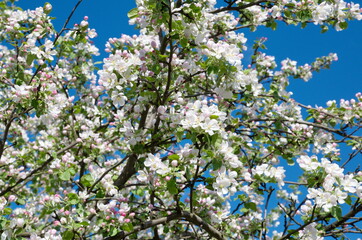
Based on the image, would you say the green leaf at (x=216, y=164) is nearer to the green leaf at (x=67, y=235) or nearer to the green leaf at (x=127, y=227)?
the green leaf at (x=127, y=227)

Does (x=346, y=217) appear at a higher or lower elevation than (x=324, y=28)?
lower

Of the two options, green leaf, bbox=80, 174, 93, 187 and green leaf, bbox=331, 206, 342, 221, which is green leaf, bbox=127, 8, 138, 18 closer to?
green leaf, bbox=80, 174, 93, 187

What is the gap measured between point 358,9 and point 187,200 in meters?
3.04

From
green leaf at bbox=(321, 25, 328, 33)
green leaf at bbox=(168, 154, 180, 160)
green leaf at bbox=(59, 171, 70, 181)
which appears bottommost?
green leaf at bbox=(168, 154, 180, 160)

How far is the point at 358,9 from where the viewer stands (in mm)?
4898

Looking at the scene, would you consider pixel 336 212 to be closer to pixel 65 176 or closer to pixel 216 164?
pixel 216 164

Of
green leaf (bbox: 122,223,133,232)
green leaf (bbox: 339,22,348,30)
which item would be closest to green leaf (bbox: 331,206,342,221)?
green leaf (bbox: 122,223,133,232)

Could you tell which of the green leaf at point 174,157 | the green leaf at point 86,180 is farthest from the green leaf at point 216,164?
the green leaf at point 86,180

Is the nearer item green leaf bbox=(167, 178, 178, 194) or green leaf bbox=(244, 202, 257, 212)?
green leaf bbox=(167, 178, 178, 194)

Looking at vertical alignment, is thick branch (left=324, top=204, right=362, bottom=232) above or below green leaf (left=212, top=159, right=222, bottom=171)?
above

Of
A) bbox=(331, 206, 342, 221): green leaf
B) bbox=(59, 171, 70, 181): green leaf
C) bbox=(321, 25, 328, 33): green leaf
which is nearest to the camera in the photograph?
bbox=(331, 206, 342, 221): green leaf

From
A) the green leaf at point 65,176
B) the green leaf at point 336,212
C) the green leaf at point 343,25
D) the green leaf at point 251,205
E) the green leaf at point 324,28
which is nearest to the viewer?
the green leaf at point 336,212

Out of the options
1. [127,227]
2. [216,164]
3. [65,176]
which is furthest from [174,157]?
[65,176]

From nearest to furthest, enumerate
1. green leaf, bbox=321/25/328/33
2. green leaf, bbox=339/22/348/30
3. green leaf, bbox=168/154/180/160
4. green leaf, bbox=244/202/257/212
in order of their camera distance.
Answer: green leaf, bbox=168/154/180/160, green leaf, bbox=244/202/257/212, green leaf, bbox=339/22/348/30, green leaf, bbox=321/25/328/33
